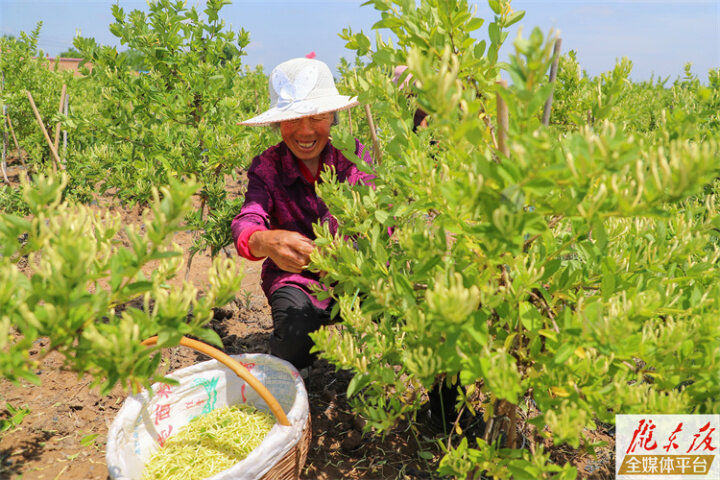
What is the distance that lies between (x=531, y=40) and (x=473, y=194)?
30cm

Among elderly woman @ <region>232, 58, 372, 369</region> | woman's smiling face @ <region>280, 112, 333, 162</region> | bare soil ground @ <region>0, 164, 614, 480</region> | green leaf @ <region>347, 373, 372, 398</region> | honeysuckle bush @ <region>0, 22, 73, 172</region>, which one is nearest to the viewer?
green leaf @ <region>347, 373, 372, 398</region>

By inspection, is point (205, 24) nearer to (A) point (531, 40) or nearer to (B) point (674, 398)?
(A) point (531, 40)

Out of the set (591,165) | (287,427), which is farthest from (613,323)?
(287,427)

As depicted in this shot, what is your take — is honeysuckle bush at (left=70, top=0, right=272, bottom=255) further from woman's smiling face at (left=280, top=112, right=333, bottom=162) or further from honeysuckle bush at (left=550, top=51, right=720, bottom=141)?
honeysuckle bush at (left=550, top=51, right=720, bottom=141)

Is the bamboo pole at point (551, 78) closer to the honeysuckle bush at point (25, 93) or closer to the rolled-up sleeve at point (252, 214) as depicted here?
the rolled-up sleeve at point (252, 214)

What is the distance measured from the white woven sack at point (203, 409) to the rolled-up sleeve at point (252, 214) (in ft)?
1.74

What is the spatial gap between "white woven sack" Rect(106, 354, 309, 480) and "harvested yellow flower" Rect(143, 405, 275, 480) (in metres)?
0.06

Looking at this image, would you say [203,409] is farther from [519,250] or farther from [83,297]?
[519,250]

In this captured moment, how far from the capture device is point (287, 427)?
170cm

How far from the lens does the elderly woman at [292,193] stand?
220 cm

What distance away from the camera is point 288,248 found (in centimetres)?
202

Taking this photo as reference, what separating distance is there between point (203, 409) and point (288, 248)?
949 mm

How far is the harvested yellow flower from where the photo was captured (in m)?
1.92

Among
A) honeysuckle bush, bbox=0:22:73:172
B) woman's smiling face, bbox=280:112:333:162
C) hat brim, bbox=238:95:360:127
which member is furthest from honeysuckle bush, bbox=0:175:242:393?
honeysuckle bush, bbox=0:22:73:172
